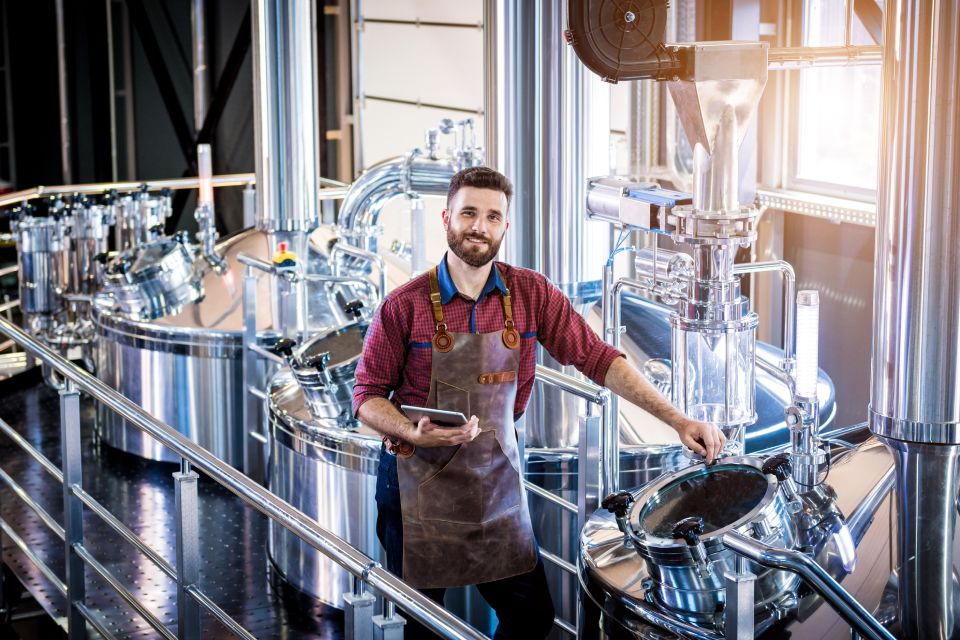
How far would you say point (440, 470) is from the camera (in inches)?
105

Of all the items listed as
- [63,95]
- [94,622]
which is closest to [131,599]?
[94,622]

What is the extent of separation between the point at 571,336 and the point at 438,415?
1.48 feet

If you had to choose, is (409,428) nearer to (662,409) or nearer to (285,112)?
(662,409)

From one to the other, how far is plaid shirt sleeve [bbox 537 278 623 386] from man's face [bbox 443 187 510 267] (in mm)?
206

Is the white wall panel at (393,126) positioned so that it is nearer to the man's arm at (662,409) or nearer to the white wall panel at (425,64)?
the white wall panel at (425,64)

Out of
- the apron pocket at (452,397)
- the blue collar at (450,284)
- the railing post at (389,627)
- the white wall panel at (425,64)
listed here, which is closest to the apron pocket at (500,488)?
the apron pocket at (452,397)

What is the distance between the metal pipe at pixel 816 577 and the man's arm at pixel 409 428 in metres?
0.55

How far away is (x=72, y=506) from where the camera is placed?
3.47 m

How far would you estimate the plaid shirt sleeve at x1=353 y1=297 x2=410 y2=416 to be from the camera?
2.61 meters

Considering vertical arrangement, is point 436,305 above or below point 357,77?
below

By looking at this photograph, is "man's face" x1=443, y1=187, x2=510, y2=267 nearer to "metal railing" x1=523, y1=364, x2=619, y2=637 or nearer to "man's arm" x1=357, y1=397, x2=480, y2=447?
"man's arm" x1=357, y1=397, x2=480, y2=447

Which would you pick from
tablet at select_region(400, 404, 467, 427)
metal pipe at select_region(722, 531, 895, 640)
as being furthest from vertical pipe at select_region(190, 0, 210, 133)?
metal pipe at select_region(722, 531, 895, 640)

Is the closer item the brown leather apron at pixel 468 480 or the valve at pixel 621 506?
the valve at pixel 621 506

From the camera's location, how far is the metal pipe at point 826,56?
2.65m
